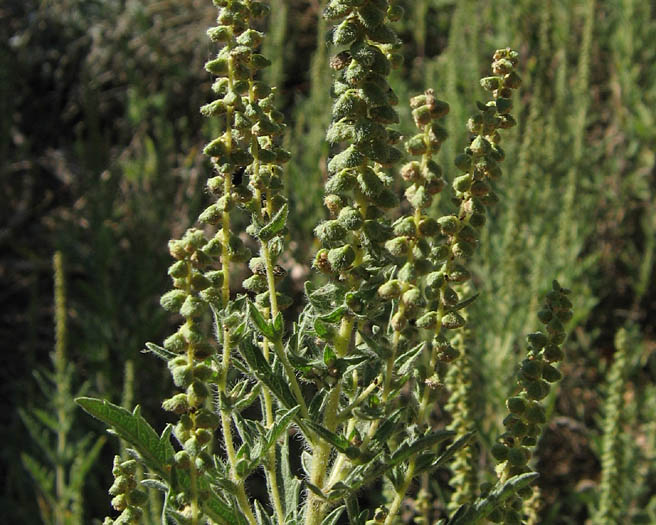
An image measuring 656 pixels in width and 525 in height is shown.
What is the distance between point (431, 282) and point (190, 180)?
3.44m

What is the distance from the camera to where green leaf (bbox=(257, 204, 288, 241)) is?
0.99 metres

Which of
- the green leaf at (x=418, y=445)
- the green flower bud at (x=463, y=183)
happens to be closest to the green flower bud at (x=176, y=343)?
the green leaf at (x=418, y=445)

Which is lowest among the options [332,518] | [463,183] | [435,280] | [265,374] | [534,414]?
[332,518]

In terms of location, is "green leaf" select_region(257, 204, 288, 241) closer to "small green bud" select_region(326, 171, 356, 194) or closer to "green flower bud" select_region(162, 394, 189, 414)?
"small green bud" select_region(326, 171, 356, 194)

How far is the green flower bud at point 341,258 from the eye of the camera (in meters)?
0.94

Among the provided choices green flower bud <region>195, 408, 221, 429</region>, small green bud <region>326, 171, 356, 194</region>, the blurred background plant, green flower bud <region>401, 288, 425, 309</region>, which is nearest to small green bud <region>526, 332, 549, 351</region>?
green flower bud <region>401, 288, 425, 309</region>

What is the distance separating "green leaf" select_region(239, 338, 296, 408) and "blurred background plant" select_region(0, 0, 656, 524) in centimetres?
119

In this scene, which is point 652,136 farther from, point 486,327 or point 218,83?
point 218,83

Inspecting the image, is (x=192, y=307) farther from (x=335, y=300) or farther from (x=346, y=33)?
(x=346, y=33)

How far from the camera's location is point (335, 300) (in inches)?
39.6

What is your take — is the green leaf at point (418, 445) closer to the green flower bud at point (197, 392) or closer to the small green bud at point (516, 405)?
the small green bud at point (516, 405)

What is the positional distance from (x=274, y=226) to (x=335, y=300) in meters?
0.13

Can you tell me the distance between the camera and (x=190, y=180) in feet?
14.1

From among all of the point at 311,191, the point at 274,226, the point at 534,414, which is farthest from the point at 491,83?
the point at 311,191
